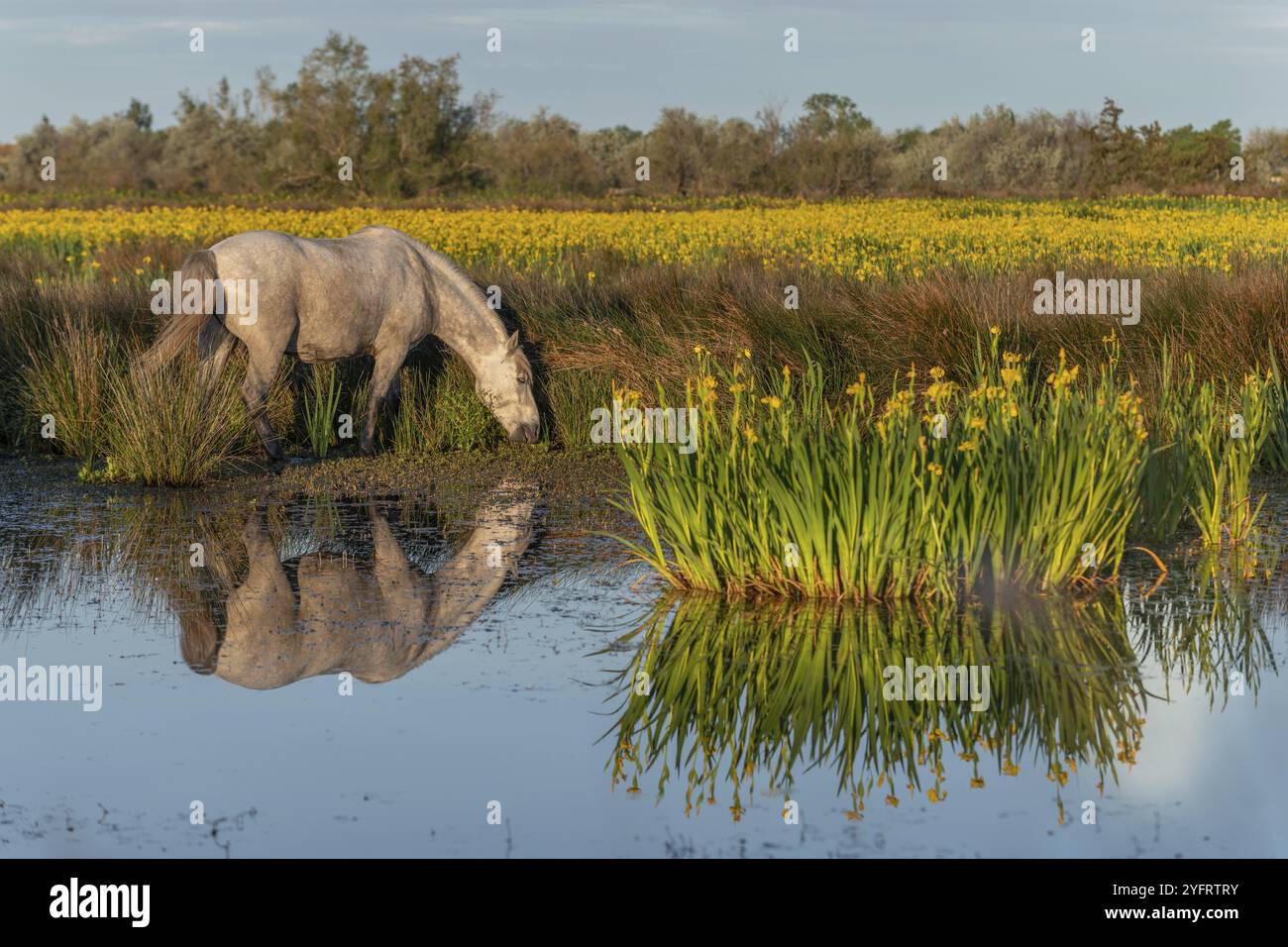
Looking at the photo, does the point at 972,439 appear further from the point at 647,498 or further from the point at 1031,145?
the point at 1031,145

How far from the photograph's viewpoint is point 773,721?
19.4 ft

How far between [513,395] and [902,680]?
724 centimetres

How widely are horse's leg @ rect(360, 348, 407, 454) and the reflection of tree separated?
5.58 m

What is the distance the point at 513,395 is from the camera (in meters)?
13.2

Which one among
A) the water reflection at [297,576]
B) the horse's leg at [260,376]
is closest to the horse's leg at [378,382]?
the horse's leg at [260,376]

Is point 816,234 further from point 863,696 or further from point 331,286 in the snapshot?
point 863,696

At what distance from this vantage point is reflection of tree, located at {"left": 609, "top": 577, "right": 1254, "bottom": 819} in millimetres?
5461

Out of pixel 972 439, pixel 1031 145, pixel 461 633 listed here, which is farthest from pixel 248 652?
pixel 1031 145

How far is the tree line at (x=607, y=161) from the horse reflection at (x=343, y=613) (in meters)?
40.3

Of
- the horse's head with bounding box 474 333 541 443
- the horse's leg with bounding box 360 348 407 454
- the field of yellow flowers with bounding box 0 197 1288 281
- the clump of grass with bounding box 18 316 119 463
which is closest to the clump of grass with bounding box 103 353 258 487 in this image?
the clump of grass with bounding box 18 316 119 463

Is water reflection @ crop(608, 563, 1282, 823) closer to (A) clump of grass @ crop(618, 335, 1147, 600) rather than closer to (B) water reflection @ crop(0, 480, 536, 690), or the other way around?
(A) clump of grass @ crop(618, 335, 1147, 600)

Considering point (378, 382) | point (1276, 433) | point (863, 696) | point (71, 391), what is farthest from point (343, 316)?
point (863, 696)

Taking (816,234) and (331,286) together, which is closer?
(331,286)
